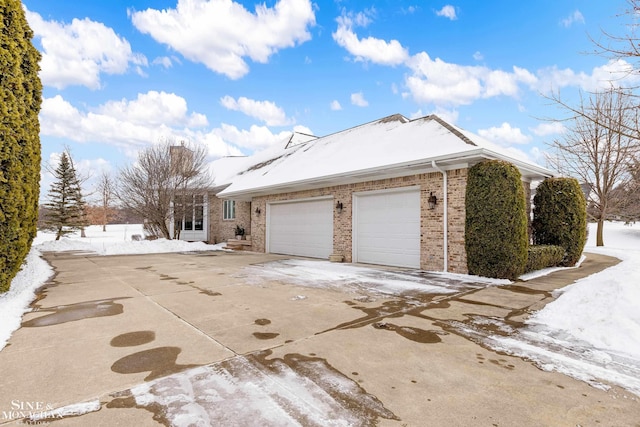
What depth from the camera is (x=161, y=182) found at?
599 inches

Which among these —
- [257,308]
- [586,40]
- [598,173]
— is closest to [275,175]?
[257,308]

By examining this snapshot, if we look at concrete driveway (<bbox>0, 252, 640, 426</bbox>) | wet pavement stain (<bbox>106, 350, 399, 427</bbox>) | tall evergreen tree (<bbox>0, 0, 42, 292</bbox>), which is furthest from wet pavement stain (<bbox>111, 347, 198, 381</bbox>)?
tall evergreen tree (<bbox>0, 0, 42, 292</bbox>)

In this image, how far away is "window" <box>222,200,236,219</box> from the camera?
16.8m

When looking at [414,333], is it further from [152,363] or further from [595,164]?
[595,164]

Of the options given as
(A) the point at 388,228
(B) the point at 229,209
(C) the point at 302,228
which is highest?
(B) the point at 229,209

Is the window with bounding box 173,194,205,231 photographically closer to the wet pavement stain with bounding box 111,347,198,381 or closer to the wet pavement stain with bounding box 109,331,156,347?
the wet pavement stain with bounding box 109,331,156,347

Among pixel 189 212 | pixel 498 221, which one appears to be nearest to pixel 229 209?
pixel 189 212

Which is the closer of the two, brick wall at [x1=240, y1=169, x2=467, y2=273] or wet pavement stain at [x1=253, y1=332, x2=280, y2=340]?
wet pavement stain at [x1=253, y1=332, x2=280, y2=340]

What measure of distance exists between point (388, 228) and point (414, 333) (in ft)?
18.7

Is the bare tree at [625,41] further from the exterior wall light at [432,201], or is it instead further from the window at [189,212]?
the window at [189,212]

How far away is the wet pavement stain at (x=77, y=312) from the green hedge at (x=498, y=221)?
7022mm

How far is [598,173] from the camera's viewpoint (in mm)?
16500

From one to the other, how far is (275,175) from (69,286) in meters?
8.24

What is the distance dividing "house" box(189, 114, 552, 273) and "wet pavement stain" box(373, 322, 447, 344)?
4.34m
